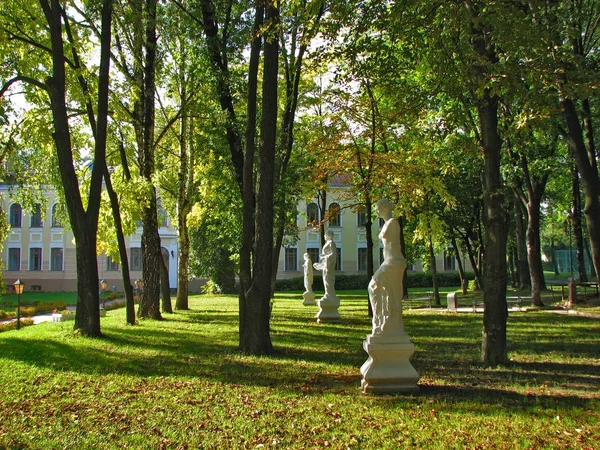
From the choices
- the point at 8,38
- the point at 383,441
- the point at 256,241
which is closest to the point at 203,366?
the point at 256,241

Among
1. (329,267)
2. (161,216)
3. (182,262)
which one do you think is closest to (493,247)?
(329,267)

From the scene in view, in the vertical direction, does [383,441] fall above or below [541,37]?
below

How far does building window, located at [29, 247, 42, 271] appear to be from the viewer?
46078mm

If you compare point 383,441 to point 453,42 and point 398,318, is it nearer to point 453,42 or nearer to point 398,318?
point 398,318

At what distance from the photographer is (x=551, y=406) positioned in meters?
6.12

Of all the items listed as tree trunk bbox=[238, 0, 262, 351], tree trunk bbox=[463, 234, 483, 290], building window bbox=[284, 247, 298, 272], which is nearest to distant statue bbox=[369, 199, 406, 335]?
tree trunk bbox=[238, 0, 262, 351]

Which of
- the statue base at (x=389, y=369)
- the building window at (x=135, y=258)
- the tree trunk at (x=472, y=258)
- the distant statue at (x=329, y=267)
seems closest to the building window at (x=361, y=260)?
the tree trunk at (x=472, y=258)

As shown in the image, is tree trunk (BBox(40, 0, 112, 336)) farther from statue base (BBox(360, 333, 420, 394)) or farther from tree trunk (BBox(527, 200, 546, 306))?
tree trunk (BBox(527, 200, 546, 306))

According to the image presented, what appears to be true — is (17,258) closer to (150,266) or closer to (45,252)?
(45,252)

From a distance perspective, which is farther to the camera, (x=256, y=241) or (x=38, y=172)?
(x=38, y=172)

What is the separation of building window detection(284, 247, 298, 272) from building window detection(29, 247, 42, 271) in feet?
68.3

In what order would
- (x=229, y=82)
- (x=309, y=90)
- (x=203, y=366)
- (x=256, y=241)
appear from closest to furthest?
(x=203, y=366)
(x=256, y=241)
(x=229, y=82)
(x=309, y=90)

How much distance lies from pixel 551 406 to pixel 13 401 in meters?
6.35

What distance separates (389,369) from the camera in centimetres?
691
